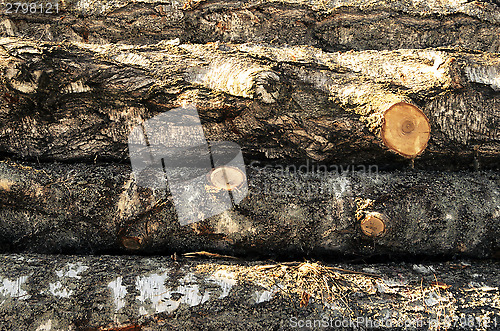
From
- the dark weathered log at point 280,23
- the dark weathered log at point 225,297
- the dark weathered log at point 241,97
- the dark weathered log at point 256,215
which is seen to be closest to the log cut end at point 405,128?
the dark weathered log at point 241,97

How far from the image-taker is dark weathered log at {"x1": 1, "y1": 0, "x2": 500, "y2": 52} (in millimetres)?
2867

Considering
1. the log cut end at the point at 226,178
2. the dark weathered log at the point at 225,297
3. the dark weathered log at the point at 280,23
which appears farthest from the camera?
the dark weathered log at the point at 280,23

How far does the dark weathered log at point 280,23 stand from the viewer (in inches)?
113

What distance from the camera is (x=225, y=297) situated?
2004mm

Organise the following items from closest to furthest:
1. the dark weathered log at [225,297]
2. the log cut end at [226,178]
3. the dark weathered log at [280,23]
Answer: the dark weathered log at [225,297]
the log cut end at [226,178]
the dark weathered log at [280,23]

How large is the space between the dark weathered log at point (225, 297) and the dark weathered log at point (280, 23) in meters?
1.81

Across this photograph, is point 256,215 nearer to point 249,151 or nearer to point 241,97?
point 249,151

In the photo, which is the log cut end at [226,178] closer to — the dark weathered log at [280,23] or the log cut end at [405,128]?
the log cut end at [405,128]

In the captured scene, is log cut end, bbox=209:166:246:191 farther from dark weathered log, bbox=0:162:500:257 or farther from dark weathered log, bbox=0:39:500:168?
dark weathered log, bbox=0:39:500:168

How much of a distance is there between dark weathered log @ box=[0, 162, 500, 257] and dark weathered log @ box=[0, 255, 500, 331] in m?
0.21

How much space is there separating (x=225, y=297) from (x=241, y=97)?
113cm

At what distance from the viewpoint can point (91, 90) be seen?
2.31 m

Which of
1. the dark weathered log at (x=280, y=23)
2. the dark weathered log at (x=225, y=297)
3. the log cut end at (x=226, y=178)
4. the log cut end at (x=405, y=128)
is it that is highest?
the dark weathered log at (x=280, y=23)

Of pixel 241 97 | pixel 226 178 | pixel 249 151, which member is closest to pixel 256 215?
pixel 226 178
